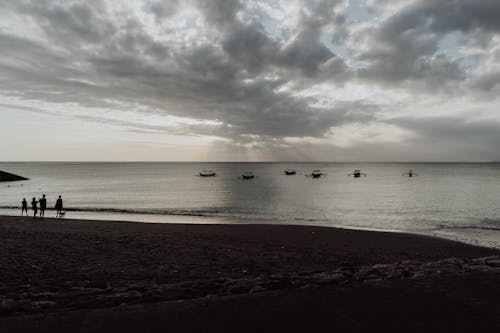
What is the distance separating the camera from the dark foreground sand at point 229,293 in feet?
21.0

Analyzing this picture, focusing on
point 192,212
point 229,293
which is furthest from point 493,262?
point 192,212

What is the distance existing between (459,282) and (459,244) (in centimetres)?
1554

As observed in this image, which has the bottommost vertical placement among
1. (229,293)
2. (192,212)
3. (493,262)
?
(192,212)

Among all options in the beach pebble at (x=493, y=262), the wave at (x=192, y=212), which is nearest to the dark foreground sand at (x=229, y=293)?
the beach pebble at (x=493, y=262)

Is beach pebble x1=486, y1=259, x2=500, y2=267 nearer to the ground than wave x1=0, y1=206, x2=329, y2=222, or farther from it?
farther from it

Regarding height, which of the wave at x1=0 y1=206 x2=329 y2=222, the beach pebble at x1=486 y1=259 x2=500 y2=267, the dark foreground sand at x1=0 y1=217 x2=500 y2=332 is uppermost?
the beach pebble at x1=486 y1=259 x2=500 y2=267

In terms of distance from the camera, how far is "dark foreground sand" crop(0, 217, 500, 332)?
6.40 m

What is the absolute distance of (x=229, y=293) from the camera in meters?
8.27

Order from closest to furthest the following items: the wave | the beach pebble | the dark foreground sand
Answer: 1. the dark foreground sand
2. the beach pebble
3. the wave

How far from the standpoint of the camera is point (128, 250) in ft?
51.8

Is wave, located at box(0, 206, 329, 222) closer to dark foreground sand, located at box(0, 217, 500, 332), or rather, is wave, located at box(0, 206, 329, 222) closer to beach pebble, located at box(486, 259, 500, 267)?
dark foreground sand, located at box(0, 217, 500, 332)

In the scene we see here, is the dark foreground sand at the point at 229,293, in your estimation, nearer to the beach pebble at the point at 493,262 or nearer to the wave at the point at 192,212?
the beach pebble at the point at 493,262

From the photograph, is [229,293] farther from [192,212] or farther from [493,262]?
[192,212]

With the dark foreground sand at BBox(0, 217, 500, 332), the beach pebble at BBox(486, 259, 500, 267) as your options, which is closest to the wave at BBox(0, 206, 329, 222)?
the dark foreground sand at BBox(0, 217, 500, 332)
